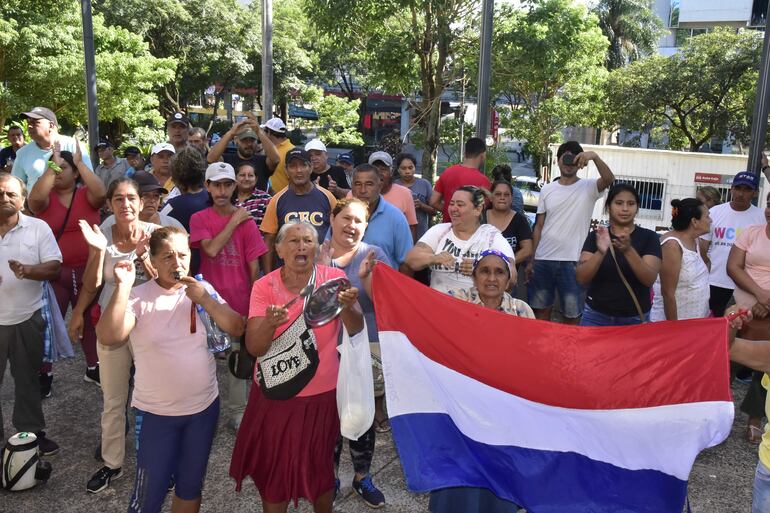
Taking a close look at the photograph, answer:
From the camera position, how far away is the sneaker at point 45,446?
4961 mm

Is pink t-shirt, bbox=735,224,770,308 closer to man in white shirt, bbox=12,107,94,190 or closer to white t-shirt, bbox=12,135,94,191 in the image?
man in white shirt, bbox=12,107,94,190

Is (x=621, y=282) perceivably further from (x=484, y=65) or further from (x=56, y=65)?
(x=56, y=65)

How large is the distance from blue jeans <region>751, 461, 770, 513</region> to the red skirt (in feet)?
6.72

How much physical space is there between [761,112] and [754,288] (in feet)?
11.3

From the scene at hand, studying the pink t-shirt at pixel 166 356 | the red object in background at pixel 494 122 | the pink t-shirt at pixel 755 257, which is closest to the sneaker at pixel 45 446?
the pink t-shirt at pixel 166 356

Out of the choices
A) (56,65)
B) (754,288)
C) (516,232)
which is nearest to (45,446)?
(516,232)

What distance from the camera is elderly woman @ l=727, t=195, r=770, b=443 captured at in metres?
5.21

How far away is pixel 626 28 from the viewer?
1558 inches

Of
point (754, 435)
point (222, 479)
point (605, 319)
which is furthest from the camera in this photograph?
point (754, 435)

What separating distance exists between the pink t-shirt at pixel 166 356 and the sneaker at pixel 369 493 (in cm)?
129

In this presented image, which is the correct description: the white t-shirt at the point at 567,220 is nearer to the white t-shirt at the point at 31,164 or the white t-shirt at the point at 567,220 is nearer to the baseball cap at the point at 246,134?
the baseball cap at the point at 246,134

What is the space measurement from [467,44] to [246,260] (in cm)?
986

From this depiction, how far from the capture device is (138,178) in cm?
495

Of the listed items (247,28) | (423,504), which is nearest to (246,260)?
(423,504)
